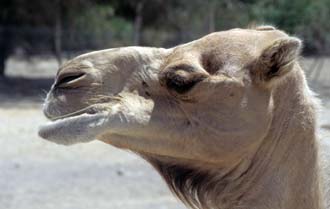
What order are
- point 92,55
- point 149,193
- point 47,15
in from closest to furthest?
point 92,55
point 149,193
point 47,15

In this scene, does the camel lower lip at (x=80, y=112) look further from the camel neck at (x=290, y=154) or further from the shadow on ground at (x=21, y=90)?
the shadow on ground at (x=21, y=90)

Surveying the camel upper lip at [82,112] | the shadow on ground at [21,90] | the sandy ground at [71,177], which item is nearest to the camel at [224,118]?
the camel upper lip at [82,112]

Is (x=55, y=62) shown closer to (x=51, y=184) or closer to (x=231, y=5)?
(x=231, y=5)

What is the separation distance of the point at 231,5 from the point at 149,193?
83.4 feet

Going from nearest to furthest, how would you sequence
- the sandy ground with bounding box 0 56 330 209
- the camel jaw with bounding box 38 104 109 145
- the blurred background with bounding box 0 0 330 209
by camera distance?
the camel jaw with bounding box 38 104 109 145, the sandy ground with bounding box 0 56 330 209, the blurred background with bounding box 0 0 330 209

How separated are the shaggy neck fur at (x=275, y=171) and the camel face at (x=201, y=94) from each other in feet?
0.20

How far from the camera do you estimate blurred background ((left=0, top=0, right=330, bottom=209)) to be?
11852 mm

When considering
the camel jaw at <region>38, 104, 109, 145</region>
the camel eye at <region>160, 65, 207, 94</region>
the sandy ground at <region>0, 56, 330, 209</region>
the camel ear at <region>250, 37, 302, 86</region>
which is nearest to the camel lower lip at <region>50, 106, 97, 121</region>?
the camel jaw at <region>38, 104, 109, 145</region>

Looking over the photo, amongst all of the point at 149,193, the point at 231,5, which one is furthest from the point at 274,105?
the point at 231,5

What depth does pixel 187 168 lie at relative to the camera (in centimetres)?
380

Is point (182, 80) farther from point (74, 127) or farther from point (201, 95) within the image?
point (74, 127)

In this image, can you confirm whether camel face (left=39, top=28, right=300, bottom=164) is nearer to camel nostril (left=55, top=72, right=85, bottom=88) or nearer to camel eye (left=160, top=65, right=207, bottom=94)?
camel eye (left=160, top=65, right=207, bottom=94)

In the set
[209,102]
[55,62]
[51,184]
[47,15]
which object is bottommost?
[55,62]

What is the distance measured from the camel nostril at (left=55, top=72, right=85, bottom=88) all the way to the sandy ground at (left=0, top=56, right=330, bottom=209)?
6969 millimetres
